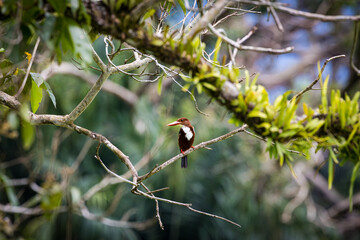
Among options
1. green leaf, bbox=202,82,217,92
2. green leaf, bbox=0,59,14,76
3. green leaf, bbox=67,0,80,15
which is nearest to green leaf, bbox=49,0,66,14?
green leaf, bbox=67,0,80,15

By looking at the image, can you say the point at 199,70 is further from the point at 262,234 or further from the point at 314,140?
the point at 262,234

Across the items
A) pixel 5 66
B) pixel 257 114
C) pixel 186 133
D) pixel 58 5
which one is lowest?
pixel 186 133

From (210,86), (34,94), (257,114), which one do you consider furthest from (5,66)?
(257,114)

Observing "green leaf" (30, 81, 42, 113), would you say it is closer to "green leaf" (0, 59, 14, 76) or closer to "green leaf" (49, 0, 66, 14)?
"green leaf" (0, 59, 14, 76)

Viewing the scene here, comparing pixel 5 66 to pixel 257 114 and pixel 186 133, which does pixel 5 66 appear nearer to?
pixel 257 114

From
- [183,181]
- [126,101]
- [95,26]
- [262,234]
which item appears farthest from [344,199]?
[95,26]

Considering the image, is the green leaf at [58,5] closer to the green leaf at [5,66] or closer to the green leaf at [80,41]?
the green leaf at [80,41]

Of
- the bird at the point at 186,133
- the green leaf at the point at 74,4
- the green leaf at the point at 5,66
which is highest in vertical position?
the green leaf at the point at 74,4

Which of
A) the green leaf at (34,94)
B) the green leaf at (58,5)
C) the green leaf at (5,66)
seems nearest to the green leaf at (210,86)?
the green leaf at (58,5)

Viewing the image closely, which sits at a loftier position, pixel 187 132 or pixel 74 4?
pixel 74 4

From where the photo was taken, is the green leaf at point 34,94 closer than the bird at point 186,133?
Yes

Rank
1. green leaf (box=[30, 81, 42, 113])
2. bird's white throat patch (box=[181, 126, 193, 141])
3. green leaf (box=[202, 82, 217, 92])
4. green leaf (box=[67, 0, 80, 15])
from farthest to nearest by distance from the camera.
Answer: bird's white throat patch (box=[181, 126, 193, 141]) → green leaf (box=[30, 81, 42, 113]) → green leaf (box=[202, 82, 217, 92]) → green leaf (box=[67, 0, 80, 15])

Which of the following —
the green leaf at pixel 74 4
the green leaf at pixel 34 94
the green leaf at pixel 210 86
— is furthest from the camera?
the green leaf at pixel 34 94

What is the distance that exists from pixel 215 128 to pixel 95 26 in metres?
4.78
